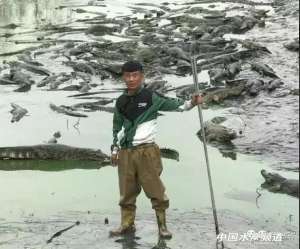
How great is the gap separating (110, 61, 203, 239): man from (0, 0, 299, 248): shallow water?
72 cm

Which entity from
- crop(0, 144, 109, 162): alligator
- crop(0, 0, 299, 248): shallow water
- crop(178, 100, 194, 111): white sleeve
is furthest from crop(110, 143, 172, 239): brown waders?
crop(0, 144, 109, 162): alligator

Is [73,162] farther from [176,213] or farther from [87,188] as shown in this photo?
[176,213]

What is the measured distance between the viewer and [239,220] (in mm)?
8516

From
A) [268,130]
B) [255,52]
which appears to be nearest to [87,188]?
[268,130]

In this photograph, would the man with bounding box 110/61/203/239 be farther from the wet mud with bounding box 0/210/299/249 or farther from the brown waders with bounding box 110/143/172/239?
the wet mud with bounding box 0/210/299/249

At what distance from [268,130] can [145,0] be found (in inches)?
1221

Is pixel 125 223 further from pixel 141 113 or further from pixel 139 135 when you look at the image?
pixel 141 113

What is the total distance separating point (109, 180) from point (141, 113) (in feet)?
11.9

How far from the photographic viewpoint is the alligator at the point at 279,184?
966cm

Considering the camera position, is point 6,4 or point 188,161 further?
point 6,4

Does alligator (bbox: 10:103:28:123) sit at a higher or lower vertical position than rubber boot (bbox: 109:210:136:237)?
higher

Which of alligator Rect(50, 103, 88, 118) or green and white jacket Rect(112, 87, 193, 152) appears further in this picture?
alligator Rect(50, 103, 88, 118)

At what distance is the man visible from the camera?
7551 millimetres

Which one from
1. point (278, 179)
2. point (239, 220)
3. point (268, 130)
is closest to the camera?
point (239, 220)
